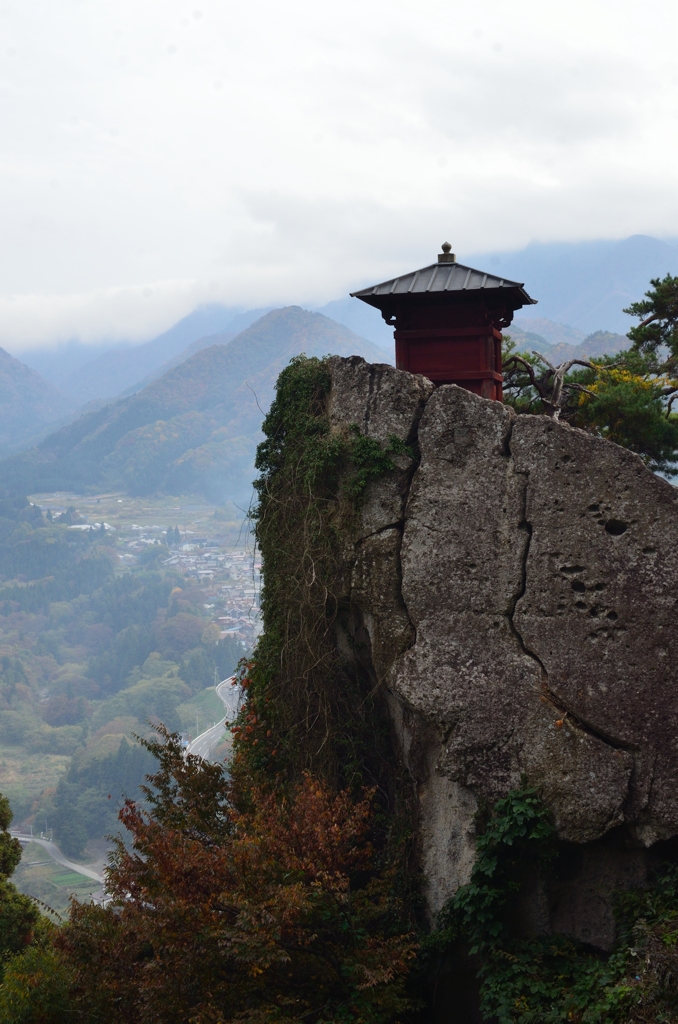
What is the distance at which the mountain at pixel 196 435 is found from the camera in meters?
184

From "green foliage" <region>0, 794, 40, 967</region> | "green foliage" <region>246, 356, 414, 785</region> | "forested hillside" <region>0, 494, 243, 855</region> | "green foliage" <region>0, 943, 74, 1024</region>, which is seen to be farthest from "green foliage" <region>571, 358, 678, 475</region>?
"forested hillside" <region>0, 494, 243, 855</region>

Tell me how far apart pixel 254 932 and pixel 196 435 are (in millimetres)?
187000

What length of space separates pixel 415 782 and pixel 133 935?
3937 millimetres

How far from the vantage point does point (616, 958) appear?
878 centimetres

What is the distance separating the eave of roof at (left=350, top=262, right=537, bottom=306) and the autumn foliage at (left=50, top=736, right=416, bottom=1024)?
6864mm

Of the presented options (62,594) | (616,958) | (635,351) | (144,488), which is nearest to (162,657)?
(62,594)

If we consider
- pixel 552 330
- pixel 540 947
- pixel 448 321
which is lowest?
pixel 540 947

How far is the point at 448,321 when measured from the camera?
41.8 ft

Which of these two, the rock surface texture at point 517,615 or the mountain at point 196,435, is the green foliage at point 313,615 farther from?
the mountain at point 196,435

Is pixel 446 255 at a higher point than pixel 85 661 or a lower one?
higher

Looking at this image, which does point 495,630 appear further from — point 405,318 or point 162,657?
point 162,657

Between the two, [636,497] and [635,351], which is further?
[635,351]

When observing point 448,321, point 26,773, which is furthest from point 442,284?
point 26,773

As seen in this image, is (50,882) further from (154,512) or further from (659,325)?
(154,512)
